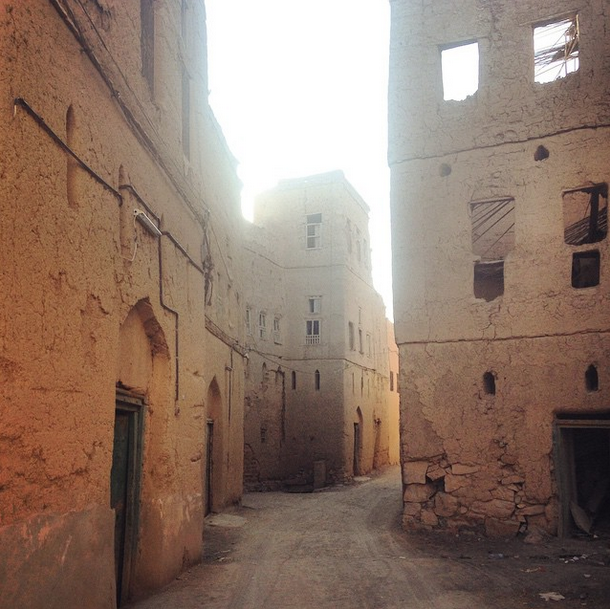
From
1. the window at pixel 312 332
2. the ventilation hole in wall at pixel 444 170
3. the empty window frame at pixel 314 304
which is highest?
the empty window frame at pixel 314 304

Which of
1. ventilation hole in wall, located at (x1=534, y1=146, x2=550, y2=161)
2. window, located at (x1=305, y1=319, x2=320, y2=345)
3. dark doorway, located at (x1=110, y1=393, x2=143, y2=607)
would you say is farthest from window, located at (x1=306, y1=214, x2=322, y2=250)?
dark doorway, located at (x1=110, y1=393, x2=143, y2=607)

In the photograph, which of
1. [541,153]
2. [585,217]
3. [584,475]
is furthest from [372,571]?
[585,217]

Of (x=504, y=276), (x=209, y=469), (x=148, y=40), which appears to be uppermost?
(x=148, y=40)

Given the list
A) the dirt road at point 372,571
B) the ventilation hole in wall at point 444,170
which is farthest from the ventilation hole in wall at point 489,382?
the ventilation hole in wall at point 444,170

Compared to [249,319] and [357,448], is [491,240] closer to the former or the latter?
[249,319]

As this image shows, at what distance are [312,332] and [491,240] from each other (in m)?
14.6

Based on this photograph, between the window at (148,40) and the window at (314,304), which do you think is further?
the window at (314,304)

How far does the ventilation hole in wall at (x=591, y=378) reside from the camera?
10445 millimetres

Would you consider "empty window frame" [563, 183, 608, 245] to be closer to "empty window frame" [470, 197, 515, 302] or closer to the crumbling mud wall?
"empty window frame" [470, 197, 515, 302]

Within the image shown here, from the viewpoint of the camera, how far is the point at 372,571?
853 cm

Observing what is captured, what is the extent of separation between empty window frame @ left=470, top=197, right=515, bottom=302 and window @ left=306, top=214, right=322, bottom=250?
1492cm

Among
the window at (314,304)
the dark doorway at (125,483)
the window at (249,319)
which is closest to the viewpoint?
the dark doorway at (125,483)

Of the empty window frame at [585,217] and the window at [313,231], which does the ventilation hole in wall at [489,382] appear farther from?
the window at [313,231]

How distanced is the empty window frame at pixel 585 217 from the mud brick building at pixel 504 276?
0.06 metres
